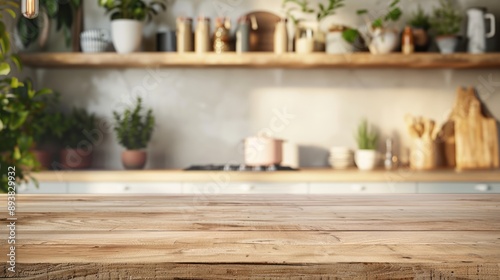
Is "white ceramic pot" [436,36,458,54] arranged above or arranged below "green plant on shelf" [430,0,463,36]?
below

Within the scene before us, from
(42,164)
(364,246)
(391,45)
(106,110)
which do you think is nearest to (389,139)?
(391,45)

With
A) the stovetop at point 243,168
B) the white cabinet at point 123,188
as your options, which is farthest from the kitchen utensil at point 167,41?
the white cabinet at point 123,188

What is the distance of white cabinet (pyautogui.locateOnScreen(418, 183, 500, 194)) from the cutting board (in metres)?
0.28

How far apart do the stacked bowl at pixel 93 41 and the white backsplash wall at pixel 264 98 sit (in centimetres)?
22

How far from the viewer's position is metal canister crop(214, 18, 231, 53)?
3.58m

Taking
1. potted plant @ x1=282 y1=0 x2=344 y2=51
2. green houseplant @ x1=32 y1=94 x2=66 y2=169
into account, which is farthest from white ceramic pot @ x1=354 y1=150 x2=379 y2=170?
green houseplant @ x1=32 y1=94 x2=66 y2=169

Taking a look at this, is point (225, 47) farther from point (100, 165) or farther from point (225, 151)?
point (100, 165)

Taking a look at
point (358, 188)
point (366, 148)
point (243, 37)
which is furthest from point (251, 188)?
point (243, 37)

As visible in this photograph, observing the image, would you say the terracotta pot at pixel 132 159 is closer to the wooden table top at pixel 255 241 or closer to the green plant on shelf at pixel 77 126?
the green plant on shelf at pixel 77 126

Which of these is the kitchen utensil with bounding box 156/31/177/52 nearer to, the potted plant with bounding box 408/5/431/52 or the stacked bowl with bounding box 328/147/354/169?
the stacked bowl with bounding box 328/147/354/169

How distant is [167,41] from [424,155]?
1.70 metres

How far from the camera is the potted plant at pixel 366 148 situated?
137 inches

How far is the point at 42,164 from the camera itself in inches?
136

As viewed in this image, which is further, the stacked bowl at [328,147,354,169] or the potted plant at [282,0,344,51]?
the potted plant at [282,0,344,51]
